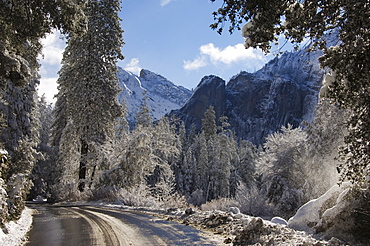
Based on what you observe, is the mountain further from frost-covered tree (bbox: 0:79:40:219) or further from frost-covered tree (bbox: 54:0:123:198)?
frost-covered tree (bbox: 0:79:40:219)

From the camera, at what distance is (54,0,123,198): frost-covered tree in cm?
2117

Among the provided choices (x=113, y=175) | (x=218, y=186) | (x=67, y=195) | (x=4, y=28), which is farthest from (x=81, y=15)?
(x=218, y=186)

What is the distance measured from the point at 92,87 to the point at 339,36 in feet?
62.4

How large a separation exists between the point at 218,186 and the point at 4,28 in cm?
4659

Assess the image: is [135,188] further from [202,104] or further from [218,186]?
[202,104]

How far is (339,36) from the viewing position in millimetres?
4988

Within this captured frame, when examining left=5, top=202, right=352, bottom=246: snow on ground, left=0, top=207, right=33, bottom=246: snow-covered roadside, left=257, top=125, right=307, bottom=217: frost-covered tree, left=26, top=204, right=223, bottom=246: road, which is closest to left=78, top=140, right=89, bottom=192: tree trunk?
left=26, top=204, right=223, bottom=246: road

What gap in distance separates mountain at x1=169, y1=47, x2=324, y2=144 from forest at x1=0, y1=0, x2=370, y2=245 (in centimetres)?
9705

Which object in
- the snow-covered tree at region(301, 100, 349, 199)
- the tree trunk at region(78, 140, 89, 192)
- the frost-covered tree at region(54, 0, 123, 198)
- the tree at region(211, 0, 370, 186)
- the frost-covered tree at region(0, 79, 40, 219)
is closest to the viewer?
the tree at region(211, 0, 370, 186)

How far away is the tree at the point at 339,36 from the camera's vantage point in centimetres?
450

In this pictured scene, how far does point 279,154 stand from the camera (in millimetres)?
26312

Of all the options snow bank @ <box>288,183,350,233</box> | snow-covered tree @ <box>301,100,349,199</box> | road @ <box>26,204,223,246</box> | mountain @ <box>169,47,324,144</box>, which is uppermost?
mountain @ <box>169,47,324,144</box>

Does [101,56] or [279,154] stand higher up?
[101,56]

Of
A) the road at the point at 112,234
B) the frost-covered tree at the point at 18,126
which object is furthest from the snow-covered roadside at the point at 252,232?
the frost-covered tree at the point at 18,126
